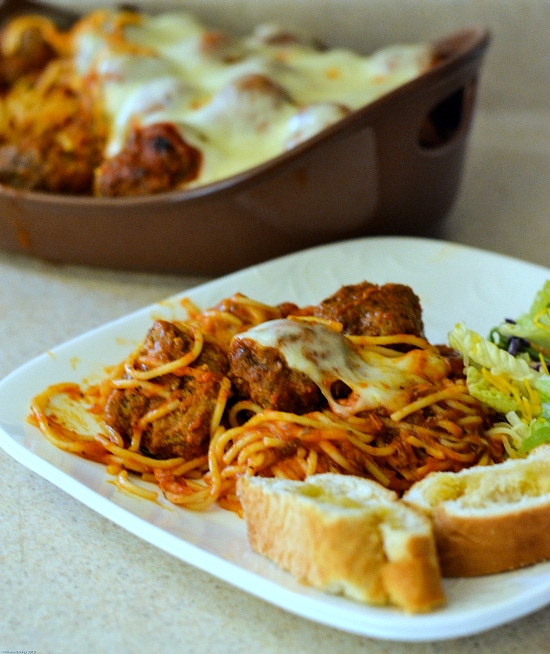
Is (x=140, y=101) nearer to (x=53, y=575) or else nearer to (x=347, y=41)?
(x=347, y=41)

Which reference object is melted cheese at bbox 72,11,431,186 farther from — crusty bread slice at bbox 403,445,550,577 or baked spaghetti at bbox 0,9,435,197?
crusty bread slice at bbox 403,445,550,577

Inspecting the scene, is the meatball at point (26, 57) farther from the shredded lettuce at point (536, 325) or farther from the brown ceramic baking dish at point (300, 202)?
the shredded lettuce at point (536, 325)

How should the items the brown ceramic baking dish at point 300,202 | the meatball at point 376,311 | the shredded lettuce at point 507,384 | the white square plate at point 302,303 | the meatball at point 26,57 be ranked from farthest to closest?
the meatball at point 26,57, the brown ceramic baking dish at point 300,202, the meatball at point 376,311, the shredded lettuce at point 507,384, the white square plate at point 302,303

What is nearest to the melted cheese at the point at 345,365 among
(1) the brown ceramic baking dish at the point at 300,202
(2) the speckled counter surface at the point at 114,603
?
(2) the speckled counter surface at the point at 114,603

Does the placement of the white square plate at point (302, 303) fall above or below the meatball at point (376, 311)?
below

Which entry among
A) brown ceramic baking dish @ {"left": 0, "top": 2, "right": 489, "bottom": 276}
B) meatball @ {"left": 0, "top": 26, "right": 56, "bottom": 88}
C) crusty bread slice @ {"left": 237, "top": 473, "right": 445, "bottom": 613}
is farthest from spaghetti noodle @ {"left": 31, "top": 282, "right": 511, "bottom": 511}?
meatball @ {"left": 0, "top": 26, "right": 56, "bottom": 88}
